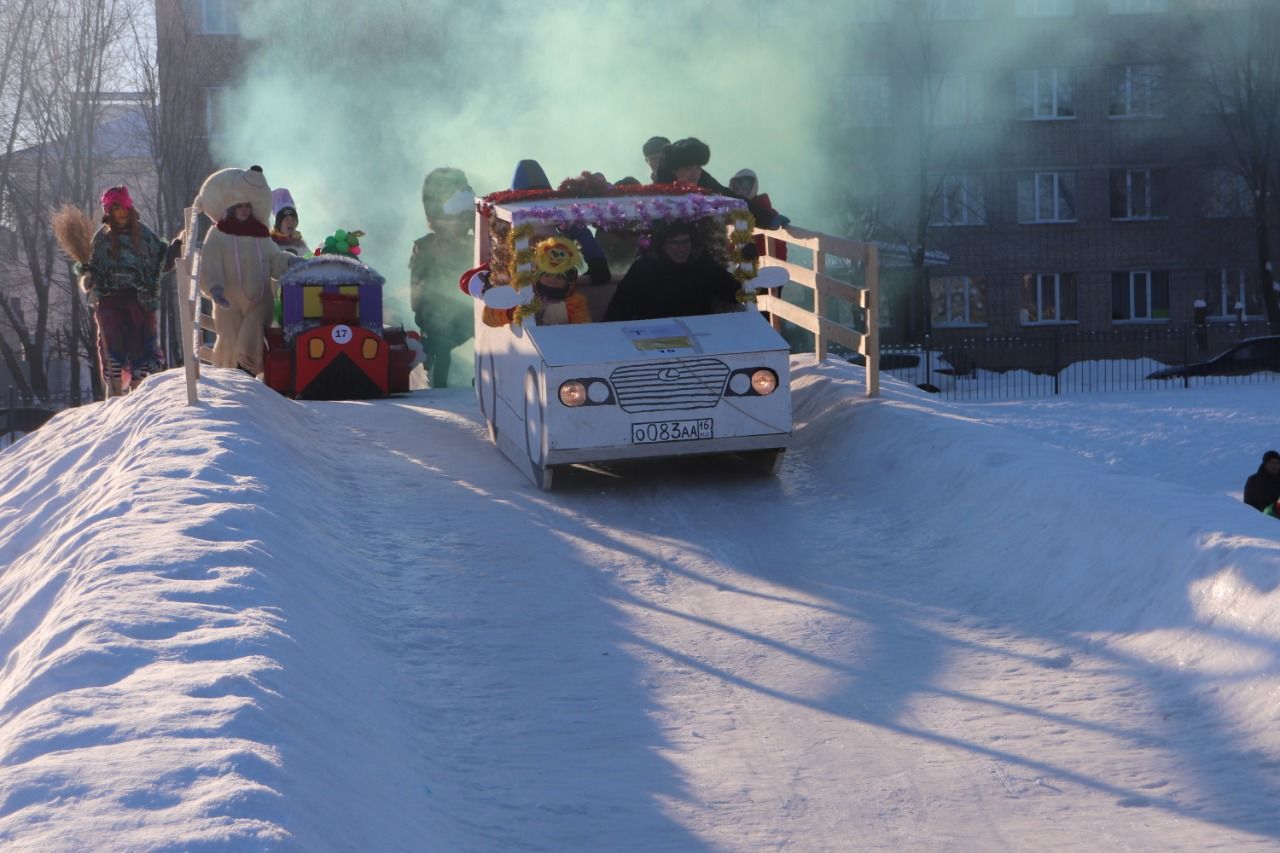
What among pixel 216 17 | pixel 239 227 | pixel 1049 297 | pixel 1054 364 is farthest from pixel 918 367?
pixel 239 227

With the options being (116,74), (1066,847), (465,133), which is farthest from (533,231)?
(116,74)

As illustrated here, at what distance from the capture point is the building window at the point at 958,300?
4844 centimetres

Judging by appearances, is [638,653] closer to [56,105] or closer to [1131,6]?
[56,105]

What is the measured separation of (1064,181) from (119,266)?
128 feet

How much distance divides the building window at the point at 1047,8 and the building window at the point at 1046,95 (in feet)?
5.17

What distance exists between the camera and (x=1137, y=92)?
48.0 meters

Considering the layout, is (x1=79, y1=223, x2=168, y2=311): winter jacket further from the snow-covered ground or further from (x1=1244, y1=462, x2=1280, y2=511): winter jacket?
(x1=1244, y1=462, x2=1280, y2=511): winter jacket

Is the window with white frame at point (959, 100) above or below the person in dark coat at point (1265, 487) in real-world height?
above

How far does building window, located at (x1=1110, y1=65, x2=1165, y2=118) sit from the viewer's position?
46.6 meters

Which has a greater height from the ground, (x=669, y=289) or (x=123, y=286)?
(x=123, y=286)

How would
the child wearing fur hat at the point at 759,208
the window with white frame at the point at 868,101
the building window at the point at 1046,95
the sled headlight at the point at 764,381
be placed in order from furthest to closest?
the building window at the point at 1046,95, the window with white frame at the point at 868,101, the child wearing fur hat at the point at 759,208, the sled headlight at the point at 764,381

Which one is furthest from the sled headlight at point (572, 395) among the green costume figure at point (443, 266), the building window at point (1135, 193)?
the building window at point (1135, 193)

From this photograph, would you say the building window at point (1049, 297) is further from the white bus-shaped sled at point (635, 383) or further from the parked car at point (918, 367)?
the white bus-shaped sled at point (635, 383)

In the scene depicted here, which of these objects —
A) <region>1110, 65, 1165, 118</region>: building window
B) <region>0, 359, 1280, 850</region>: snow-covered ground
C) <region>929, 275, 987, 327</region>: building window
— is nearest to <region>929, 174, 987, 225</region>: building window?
<region>929, 275, 987, 327</region>: building window
